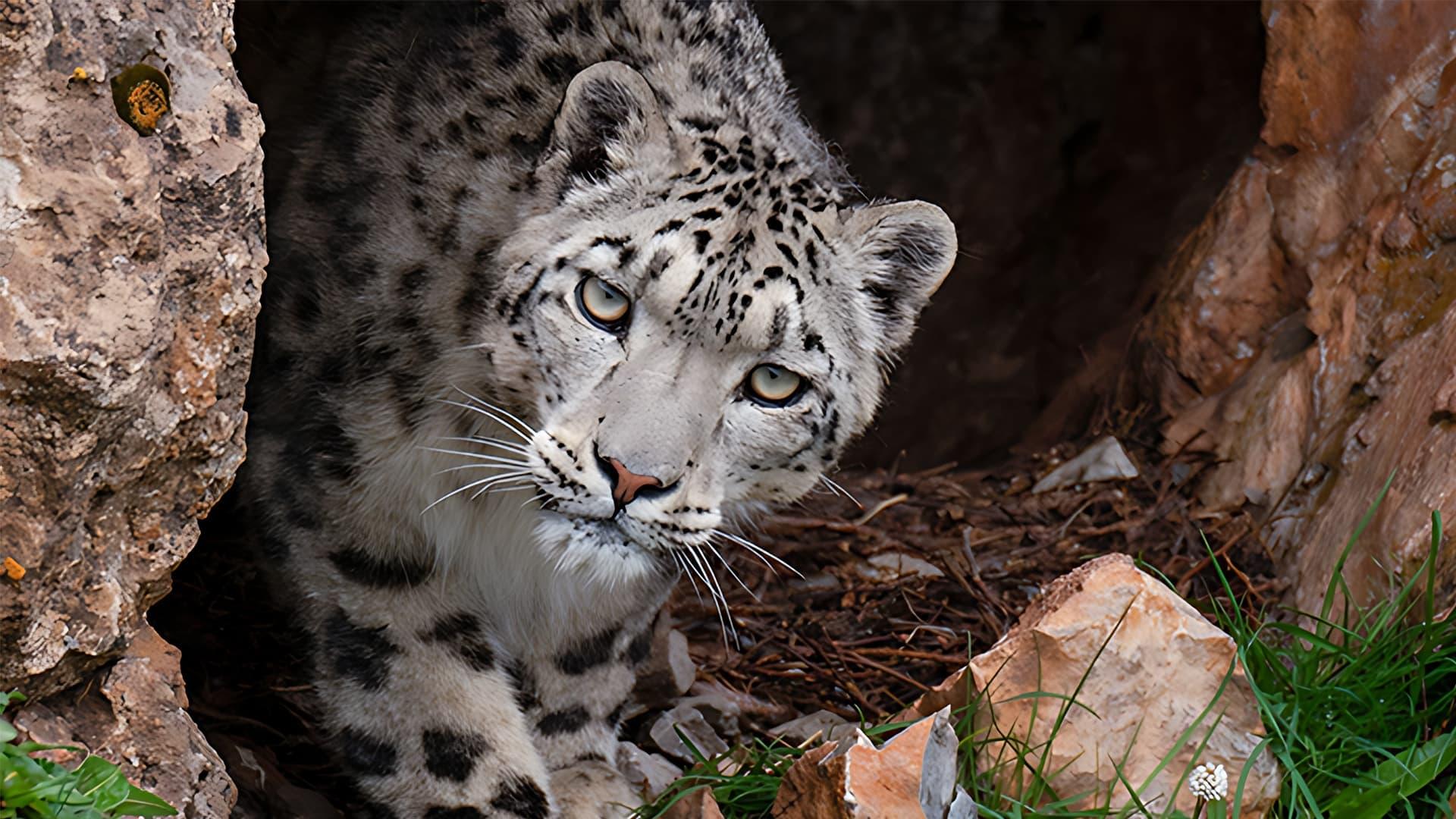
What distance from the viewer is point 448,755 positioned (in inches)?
146

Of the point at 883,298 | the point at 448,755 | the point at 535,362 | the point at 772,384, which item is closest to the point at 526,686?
the point at 448,755

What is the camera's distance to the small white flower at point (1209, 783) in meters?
2.96

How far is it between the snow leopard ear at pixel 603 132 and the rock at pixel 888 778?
152 cm

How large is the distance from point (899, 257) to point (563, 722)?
171 centimetres

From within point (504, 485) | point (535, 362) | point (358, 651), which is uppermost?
point (535, 362)

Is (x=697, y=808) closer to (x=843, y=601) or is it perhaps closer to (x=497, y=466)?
(x=497, y=466)

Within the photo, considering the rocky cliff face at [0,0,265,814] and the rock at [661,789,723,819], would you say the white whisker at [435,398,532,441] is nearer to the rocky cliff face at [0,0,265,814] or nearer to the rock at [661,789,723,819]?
the rocky cliff face at [0,0,265,814]

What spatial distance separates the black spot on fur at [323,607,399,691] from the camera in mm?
3762

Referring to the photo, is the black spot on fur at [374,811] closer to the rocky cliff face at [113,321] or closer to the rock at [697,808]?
the rock at [697,808]

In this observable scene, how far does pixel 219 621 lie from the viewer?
4816 millimetres

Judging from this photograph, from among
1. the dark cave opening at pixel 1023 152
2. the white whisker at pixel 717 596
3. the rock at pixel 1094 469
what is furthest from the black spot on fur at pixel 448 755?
the dark cave opening at pixel 1023 152

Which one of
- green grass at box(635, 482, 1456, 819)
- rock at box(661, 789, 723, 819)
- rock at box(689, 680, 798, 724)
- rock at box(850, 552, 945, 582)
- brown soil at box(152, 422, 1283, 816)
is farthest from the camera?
rock at box(850, 552, 945, 582)

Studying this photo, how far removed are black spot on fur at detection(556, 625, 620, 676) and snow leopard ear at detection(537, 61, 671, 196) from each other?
1390 millimetres

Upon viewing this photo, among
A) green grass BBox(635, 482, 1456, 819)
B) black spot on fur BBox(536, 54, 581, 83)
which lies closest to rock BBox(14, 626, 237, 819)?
green grass BBox(635, 482, 1456, 819)
